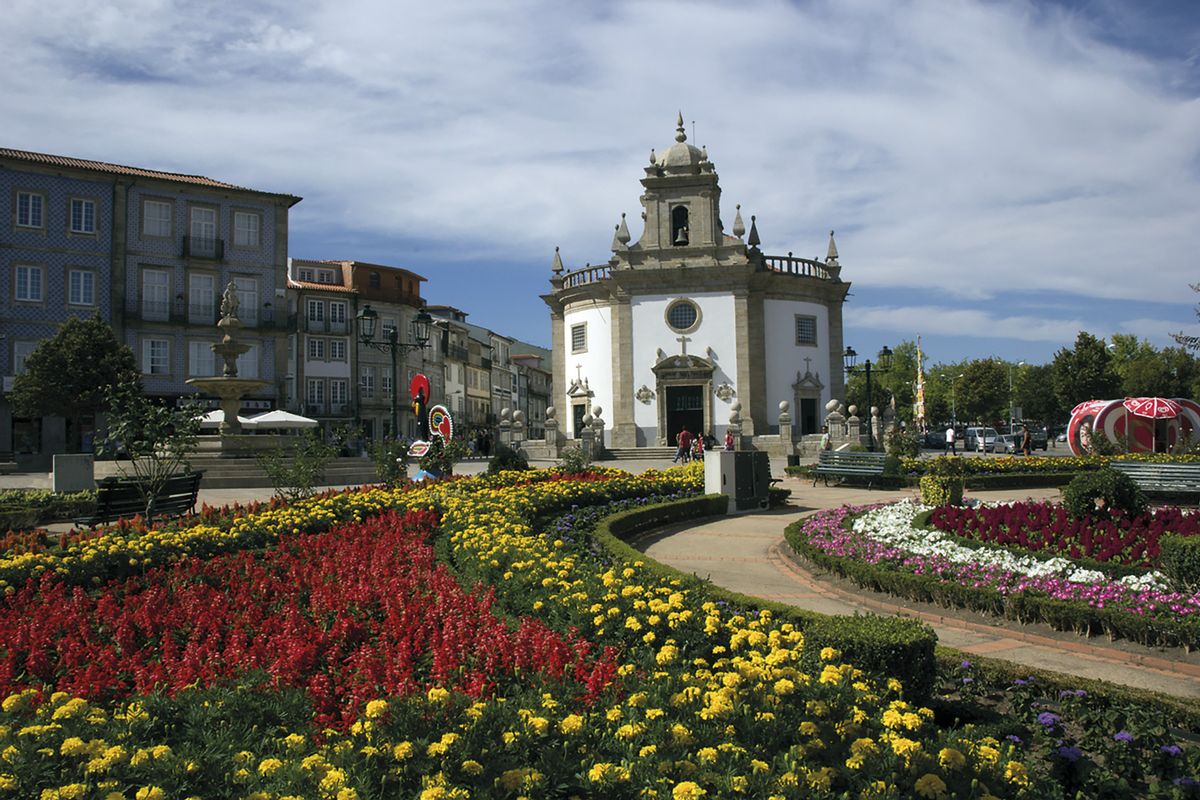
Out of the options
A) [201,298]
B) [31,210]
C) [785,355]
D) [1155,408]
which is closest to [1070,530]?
[1155,408]

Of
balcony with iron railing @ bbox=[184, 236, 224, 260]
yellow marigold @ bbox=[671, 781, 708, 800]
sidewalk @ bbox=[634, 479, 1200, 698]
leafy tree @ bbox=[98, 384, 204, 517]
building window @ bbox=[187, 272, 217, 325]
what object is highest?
balcony with iron railing @ bbox=[184, 236, 224, 260]

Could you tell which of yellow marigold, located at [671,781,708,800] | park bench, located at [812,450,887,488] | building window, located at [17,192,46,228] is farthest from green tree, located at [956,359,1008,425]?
yellow marigold, located at [671,781,708,800]

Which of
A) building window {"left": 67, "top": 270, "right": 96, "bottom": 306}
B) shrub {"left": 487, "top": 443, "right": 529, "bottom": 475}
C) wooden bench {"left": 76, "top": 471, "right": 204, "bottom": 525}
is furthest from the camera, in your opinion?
building window {"left": 67, "top": 270, "right": 96, "bottom": 306}

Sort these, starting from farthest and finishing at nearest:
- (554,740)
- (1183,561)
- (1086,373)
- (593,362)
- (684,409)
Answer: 1. (1086,373)
2. (593,362)
3. (684,409)
4. (1183,561)
5. (554,740)

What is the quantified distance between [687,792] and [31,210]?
4292 centimetres

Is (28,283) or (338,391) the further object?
(338,391)

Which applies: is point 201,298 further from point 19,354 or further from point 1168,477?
point 1168,477

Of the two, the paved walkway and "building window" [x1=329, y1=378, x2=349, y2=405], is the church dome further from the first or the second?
the paved walkway

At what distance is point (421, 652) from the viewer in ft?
16.7

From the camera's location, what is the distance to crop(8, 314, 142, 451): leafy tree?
3231cm

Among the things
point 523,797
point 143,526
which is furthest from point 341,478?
point 523,797

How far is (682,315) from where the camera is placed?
41.8 meters

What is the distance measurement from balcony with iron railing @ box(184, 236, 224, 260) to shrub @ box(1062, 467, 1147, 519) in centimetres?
3893

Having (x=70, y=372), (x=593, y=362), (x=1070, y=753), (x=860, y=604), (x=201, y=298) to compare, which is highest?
(x=201, y=298)
